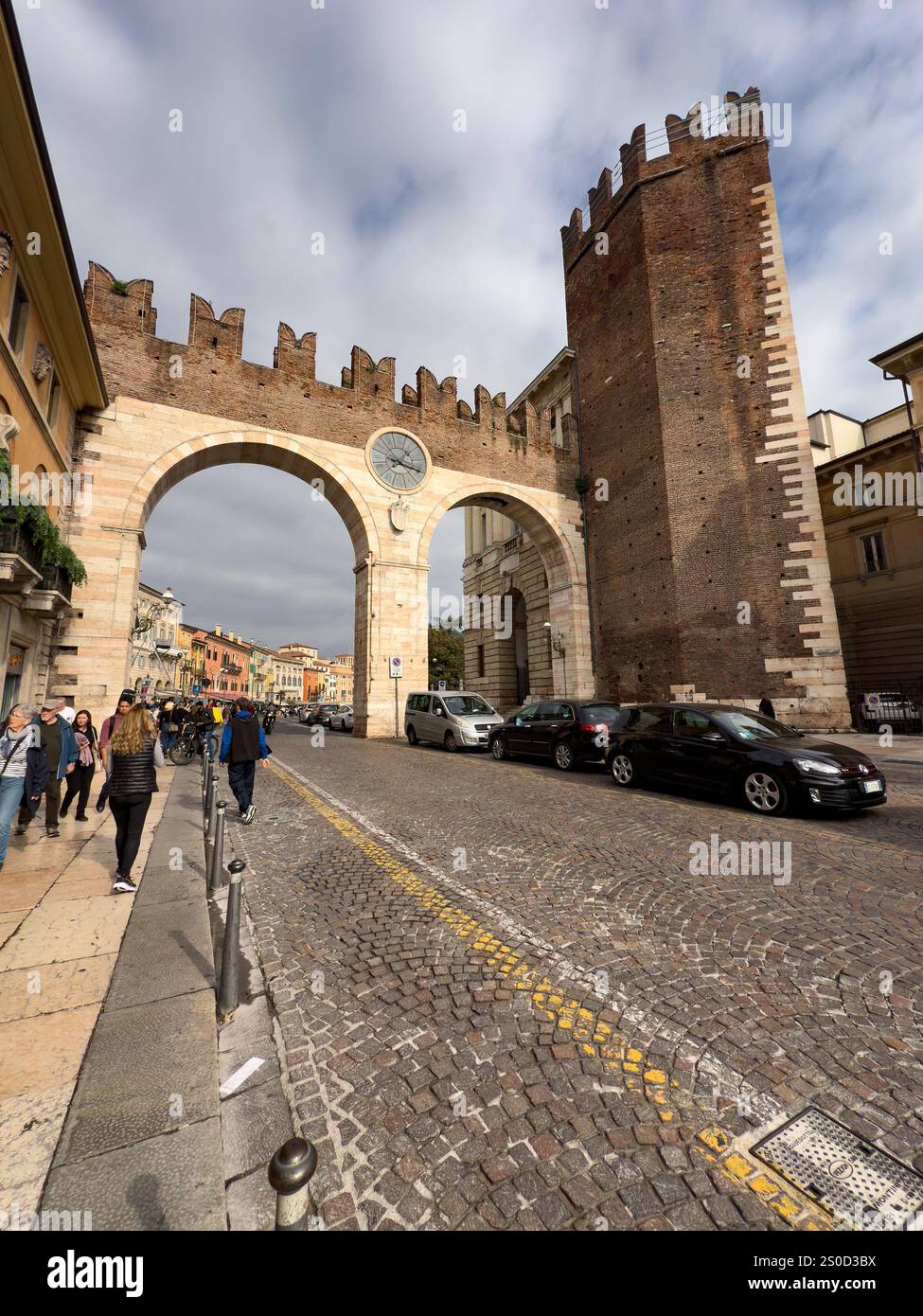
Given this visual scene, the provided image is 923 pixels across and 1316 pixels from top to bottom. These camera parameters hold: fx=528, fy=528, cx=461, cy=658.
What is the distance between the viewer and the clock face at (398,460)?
20.9 metres

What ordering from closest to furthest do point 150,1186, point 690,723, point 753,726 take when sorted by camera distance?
point 150,1186, point 753,726, point 690,723

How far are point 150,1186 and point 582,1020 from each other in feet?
5.97

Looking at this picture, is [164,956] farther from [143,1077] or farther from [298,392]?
[298,392]

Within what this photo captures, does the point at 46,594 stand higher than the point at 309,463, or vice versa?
the point at 309,463

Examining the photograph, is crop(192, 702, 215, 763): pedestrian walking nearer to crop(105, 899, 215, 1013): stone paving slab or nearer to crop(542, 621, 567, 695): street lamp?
crop(105, 899, 215, 1013): stone paving slab

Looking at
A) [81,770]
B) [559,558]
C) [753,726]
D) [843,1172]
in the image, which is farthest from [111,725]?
[559,558]

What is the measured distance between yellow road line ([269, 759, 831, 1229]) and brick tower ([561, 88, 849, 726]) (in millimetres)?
16810

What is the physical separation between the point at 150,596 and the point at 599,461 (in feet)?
160

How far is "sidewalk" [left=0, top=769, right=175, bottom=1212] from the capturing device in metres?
1.93

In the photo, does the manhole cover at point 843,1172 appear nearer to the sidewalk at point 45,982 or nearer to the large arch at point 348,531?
the sidewalk at point 45,982

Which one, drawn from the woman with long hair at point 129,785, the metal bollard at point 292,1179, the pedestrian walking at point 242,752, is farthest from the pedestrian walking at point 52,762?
the metal bollard at point 292,1179

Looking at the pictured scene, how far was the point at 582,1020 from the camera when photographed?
8.45 ft

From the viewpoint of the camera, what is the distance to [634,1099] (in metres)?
2.07
